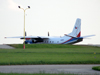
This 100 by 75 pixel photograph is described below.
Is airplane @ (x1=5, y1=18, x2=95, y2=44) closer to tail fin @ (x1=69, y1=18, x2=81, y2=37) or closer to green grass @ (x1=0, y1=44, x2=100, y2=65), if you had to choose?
tail fin @ (x1=69, y1=18, x2=81, y2=37)

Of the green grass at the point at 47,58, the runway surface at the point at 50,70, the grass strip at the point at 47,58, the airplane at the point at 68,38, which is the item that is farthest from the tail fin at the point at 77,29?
the runway surface at the point at 50,70

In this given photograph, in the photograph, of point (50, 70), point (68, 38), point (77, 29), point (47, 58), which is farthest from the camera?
point (68, 38)

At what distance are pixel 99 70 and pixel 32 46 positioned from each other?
39382mm

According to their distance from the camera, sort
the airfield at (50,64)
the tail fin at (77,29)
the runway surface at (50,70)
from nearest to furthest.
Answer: the runway surface at (50,70), the airfield at (50,64), the tail fin at (77,29)

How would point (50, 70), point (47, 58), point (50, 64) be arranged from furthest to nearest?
point (47, 58), point (50, 64), point (50, 70)

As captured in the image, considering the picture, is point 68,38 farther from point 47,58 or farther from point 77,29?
point 47,58

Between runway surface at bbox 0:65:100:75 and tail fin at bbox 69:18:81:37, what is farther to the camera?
tail fin at bbox 69:18:81:37

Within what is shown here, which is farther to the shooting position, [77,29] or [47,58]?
[77,29]

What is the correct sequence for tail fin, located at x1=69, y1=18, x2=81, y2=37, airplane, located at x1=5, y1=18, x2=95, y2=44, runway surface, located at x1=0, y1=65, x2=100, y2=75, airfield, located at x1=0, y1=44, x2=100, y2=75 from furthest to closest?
airplane, located at x1=5, y1=18, x2=95, y2=44 → tail fin, located at x1=69, y1=18, x2=81, y2=37 → airfield, located at x1=0, y1=44, x2=100, y2=75 → runway surface, located at x1=0, y1=65, x2=100, y2=75

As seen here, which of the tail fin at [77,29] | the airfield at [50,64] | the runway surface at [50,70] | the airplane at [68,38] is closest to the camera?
the runway surface at [50,70]

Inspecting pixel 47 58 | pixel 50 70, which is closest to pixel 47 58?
pixel 47 58

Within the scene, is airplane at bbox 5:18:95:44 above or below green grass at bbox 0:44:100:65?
above

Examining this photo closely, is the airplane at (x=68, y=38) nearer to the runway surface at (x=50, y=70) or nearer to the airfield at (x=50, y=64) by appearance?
the airfield at (x=50, y=64)

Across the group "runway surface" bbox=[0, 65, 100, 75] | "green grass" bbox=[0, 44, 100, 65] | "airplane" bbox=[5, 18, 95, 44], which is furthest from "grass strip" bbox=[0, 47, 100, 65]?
"airplane" bbox=[5, 18, 95, 44]
